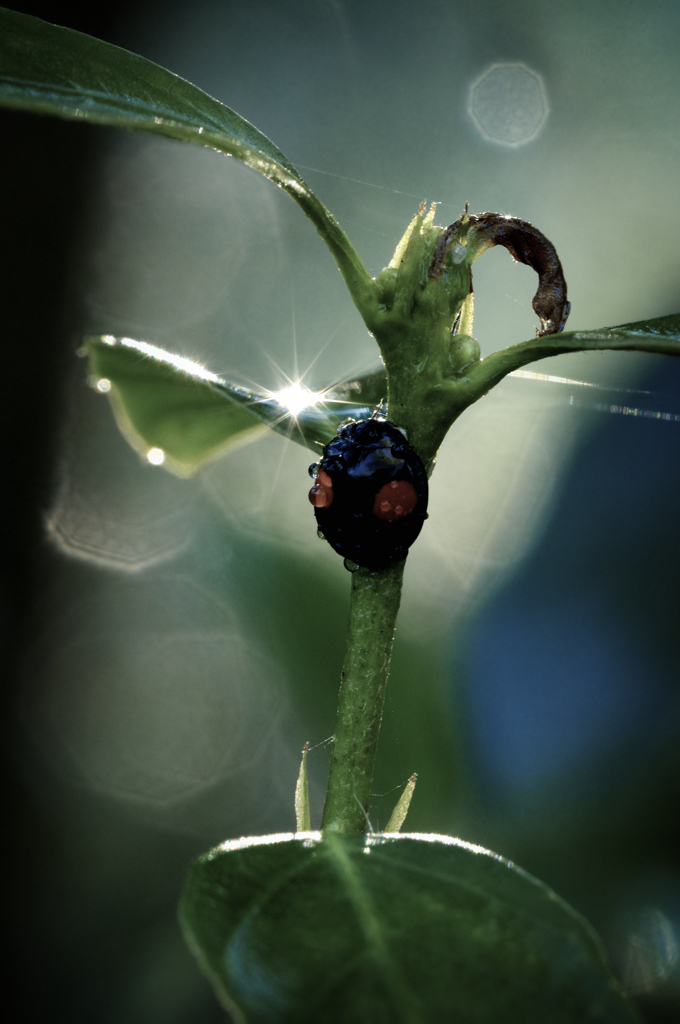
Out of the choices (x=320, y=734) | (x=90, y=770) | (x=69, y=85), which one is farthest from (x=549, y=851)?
(x=69, y=85)

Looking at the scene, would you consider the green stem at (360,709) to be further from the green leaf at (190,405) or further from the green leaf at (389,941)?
the green leaf at (190,405)

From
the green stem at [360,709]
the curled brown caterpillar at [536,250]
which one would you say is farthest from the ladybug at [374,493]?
the curled brown caterpillar at [536,250]

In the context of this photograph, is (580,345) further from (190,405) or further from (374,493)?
(190,405)

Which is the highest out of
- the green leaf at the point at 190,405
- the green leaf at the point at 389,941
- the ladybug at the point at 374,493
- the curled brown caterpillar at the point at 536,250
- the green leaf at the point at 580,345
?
the curled brown caterpillar at the point at 536,250

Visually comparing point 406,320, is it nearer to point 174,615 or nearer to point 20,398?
point 174,615

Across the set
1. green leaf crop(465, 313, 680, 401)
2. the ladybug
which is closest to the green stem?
the ladybug

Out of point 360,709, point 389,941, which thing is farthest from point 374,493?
point 389,941

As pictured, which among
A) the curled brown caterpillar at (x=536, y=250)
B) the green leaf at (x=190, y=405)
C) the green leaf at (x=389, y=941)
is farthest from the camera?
the green leaf at (x=190, y=405)
